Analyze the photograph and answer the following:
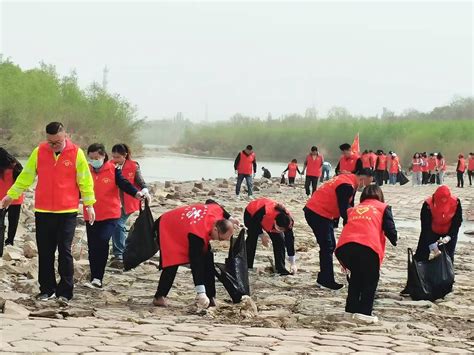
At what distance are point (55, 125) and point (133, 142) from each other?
69.1m

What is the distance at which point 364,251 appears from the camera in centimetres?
713

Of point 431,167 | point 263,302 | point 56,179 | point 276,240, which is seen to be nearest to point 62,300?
point 56,179

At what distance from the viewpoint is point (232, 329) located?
6.40m

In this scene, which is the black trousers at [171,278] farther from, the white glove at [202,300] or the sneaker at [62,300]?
the sneaker at [62,300]

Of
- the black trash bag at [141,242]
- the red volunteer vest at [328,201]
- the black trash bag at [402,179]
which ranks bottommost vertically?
the black trash bag at [141,242]

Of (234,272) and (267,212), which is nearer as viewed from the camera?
(234,272)

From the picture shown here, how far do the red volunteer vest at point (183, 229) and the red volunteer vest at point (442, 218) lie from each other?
2.74 m

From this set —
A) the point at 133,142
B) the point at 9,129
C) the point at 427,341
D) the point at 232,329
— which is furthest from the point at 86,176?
the point at 133,142

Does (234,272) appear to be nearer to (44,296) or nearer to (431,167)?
(44,296)

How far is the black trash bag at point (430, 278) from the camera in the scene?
8320mm

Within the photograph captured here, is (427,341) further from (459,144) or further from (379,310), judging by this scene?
(459,144)

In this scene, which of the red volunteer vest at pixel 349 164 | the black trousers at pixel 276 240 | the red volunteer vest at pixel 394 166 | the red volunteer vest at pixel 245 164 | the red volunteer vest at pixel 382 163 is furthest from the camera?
the red volunteer vest at pixel 394 166

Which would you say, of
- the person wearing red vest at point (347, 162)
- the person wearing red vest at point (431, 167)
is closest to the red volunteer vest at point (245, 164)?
the person wearing red vest at point (347, 162)

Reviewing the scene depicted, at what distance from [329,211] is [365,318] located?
214cm
